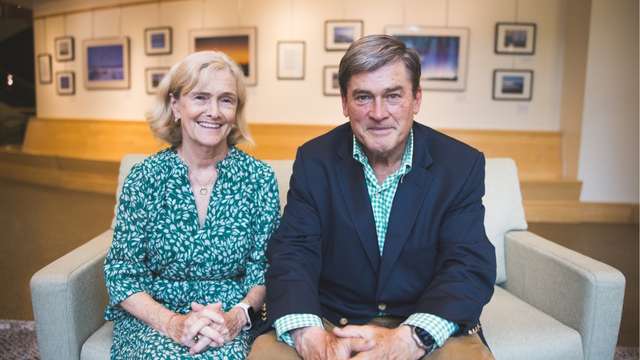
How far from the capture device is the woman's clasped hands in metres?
1.39

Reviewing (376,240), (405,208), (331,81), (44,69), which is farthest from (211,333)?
(44,69)

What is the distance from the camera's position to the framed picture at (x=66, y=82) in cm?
748

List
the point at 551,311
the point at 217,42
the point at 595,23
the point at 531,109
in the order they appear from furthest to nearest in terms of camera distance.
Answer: the point at 217,42
the point at 531,109
the point at 595,23
the point at 551,311

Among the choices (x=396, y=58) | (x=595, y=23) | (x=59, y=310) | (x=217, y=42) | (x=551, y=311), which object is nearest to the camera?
(x=396, y=58)

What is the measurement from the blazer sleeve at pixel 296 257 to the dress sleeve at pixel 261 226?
11cm

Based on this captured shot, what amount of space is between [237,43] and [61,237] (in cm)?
342

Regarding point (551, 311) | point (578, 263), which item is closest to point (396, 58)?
point (578, 263)

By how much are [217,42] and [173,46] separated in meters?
→ 0.75

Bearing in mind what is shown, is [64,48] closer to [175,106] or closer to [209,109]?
[175,106]

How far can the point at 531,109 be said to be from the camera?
5.96 meters

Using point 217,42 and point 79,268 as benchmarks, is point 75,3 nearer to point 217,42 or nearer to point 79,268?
point 217,42

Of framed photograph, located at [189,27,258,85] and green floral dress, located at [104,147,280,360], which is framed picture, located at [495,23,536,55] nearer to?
framed photograph, located at [189,27,258,85]

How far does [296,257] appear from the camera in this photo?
149 cm

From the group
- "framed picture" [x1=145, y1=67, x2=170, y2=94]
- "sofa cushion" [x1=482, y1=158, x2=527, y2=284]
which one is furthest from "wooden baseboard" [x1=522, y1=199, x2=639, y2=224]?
"framed picture" [x1=145, y1=67, x2=170, y2=94]
